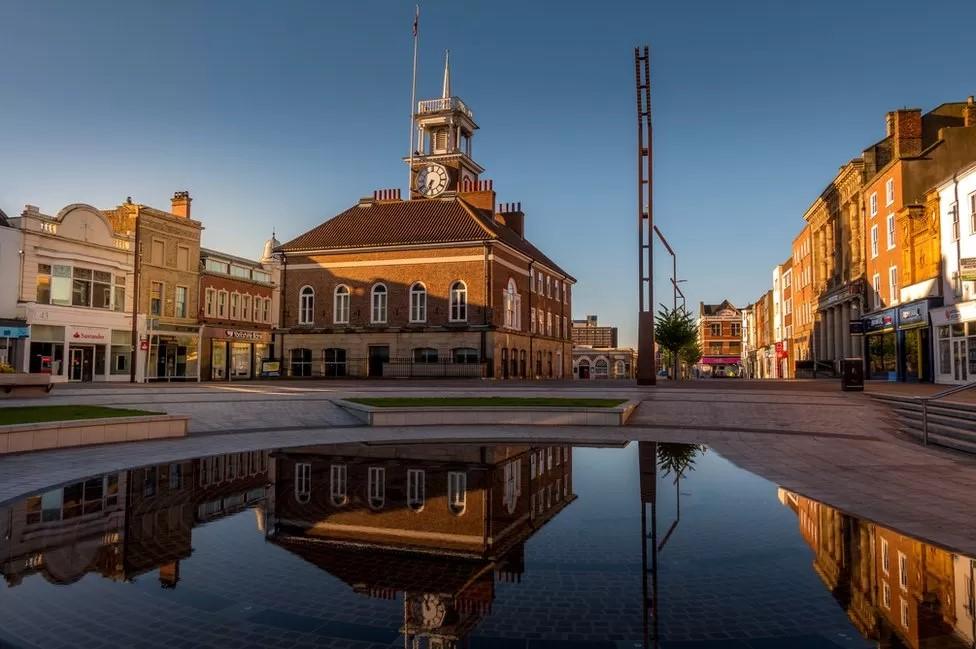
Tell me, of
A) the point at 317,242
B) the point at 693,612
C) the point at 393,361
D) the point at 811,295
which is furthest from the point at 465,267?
the point at 693,612

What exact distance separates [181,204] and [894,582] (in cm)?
4880

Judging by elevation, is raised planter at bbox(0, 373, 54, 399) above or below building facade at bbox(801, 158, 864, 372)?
below

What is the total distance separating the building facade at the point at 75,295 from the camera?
3538 centimetres

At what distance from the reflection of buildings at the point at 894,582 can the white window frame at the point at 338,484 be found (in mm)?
5316

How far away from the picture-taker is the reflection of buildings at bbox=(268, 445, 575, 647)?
5043 millimetres

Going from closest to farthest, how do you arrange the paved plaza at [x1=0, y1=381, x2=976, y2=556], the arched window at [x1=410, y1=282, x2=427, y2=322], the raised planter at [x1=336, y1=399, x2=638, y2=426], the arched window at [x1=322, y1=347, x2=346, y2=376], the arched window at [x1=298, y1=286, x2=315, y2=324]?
the paved plaza at [x1=0, y1=381, x2=976, y2=556], the raised planter at [x1=336, y1=399, x2=638, y2=426], the arched window at [x1=410, y1=282, x2=427, y2=322], the arched window at [x1=322, y1=347, x2=346, y2=376], the arched window at [x1=298, y1=286, x2=315, y2=324]

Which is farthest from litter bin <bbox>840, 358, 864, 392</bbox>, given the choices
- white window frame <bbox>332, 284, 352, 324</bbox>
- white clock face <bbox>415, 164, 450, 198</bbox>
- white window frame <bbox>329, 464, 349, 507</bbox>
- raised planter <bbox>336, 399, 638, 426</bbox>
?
white clock face <bbox>415, 164, 450, 198</bbox>

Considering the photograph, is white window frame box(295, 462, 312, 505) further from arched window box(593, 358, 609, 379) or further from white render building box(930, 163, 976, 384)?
arched window box(593, 358, 609, 379)

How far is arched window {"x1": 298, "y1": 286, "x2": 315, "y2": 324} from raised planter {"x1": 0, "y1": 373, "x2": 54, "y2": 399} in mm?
27980

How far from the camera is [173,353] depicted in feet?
144

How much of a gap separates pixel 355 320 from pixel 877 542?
45808mm

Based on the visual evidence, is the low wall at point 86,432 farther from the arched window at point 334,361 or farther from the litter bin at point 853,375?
the arched window at point 334,361

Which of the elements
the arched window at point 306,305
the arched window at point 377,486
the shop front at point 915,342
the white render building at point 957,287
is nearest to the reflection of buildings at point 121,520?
the arched window at point 377,486

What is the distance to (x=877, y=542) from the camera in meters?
6.34
